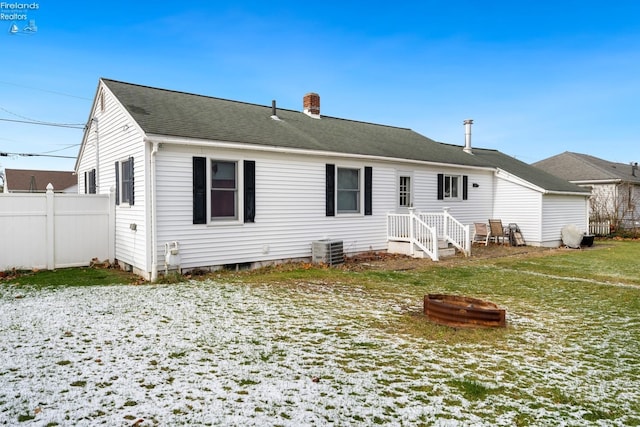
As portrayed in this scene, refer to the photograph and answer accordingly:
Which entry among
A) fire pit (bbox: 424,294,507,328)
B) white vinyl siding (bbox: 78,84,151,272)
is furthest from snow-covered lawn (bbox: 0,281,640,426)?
white vinyl siding (bbox: 78,84,151,272)

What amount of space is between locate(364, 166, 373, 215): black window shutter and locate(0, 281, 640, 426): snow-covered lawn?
6295mm

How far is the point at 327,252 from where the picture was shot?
10.8 m

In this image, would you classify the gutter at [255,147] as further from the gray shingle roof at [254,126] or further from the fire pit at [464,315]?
the fire pit at [464,315]

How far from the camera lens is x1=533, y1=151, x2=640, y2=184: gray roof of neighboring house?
24.3m

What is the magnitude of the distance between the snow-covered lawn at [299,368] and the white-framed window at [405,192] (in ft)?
25.2

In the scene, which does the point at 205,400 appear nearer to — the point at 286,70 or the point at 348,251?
the point at 348,251

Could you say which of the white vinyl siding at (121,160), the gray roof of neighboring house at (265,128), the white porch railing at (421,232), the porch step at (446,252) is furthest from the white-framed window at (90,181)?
the porch step at (446,252)

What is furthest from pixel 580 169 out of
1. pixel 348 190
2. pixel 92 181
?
pixel 92 181

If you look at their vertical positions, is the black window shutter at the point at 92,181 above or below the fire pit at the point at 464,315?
above

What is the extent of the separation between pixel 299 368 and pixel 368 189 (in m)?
8.97

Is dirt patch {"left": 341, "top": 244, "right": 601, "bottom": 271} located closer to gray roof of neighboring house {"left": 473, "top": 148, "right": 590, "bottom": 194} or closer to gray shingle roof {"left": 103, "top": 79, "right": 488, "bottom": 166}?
gray roof of neighboring house {"left": 473, "top": 148, "right": 590, "bottom": 194}

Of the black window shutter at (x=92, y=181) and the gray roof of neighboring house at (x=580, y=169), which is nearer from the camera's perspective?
the black window shutter at (x=92, y=181)

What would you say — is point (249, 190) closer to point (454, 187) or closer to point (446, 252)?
point (446, 252)

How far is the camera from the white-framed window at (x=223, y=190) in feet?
31.6
